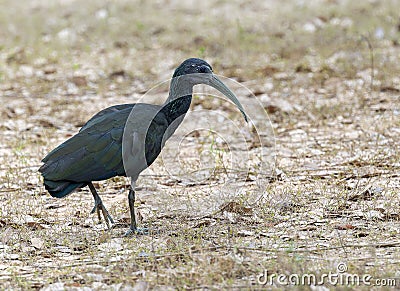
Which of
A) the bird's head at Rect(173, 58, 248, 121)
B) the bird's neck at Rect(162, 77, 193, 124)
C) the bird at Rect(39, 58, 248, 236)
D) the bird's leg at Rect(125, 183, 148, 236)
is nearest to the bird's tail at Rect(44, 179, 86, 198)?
the bird at Rect(39, 58, 248, 236)

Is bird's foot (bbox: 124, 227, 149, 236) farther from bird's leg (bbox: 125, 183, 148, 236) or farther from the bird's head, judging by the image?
the bird's head

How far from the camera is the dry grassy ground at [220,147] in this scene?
454cm

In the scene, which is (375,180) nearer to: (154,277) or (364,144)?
(364,144)

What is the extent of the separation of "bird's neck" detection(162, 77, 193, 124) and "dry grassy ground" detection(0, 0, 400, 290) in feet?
2.57

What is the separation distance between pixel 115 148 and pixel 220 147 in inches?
101

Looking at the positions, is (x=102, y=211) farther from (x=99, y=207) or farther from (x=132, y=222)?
(x=132, y=222)

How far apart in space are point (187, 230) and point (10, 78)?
21.1ft

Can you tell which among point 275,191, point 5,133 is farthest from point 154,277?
point 5,133

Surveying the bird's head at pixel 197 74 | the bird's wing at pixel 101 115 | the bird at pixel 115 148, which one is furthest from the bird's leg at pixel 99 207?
the bird's head at pixel 197 74

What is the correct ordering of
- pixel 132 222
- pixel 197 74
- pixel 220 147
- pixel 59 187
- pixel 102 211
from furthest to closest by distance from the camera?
pixel 220 147
pixel 197 74
pixel 102 211
pixel 132 222
pixel 59 187

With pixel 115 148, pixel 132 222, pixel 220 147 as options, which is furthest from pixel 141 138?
pixel 220 147

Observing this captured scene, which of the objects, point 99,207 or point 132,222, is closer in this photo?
point 132,222

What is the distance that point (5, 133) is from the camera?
8344 mm

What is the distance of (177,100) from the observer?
217 inches
